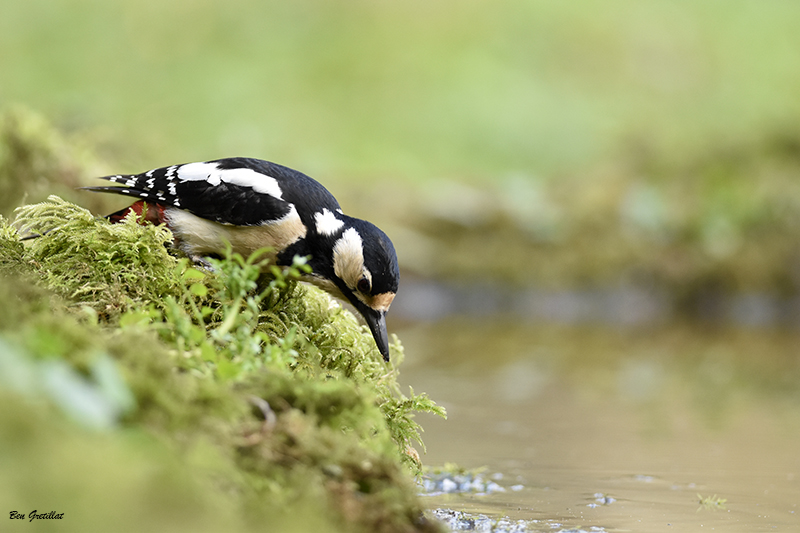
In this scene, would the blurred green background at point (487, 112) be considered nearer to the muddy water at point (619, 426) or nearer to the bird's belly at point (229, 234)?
the muddy water at point (619, 426)

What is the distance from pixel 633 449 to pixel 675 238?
952 cm

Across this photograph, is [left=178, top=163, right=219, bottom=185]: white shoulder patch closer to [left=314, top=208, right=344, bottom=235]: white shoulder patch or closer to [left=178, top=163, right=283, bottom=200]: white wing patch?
[left=178, top=163, right=283, bottom=200]: white wing patch

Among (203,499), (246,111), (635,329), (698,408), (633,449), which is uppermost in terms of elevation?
(246,111)

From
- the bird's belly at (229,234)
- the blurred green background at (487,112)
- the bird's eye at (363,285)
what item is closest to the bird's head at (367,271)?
the bird's eye at (363,285)

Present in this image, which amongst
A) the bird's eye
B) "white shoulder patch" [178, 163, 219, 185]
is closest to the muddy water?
the bird's eye

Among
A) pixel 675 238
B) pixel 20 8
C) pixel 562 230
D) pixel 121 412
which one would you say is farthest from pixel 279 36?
pixel 121 412

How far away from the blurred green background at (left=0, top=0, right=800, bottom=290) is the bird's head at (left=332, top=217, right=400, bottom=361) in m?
5.26

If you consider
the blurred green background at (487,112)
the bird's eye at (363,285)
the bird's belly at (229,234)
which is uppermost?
the blurred green background at (487,112)

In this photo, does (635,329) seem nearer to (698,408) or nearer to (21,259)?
(698,408)

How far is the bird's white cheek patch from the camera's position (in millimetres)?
3137

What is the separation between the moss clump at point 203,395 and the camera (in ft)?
5.40

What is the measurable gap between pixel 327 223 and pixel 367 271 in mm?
283

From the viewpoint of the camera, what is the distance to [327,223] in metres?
3.28

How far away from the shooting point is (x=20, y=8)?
18781 mm
